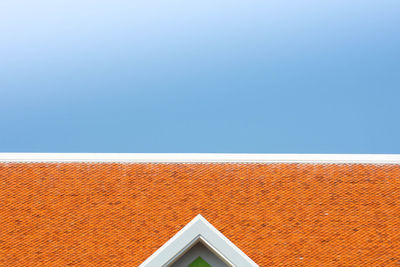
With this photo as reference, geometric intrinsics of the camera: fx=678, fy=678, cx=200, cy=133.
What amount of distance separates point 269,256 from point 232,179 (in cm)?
362

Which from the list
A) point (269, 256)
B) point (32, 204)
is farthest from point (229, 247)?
point (32, 204)

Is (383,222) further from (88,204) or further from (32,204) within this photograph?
(32,204)

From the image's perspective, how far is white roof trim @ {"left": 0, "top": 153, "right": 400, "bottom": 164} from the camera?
26734mm

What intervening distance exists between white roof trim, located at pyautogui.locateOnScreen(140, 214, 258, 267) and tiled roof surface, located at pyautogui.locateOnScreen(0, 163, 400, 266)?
8.97m

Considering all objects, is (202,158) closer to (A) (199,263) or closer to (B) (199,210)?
(B) (199,210)

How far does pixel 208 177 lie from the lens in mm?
26578

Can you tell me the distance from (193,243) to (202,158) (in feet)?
37.9

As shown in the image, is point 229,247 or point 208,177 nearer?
point 229,247

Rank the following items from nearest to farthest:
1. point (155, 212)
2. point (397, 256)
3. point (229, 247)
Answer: point (229, 247)
point (397, 256)
point (155, 212)

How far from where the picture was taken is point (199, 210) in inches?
1012

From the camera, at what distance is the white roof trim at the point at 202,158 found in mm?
26734

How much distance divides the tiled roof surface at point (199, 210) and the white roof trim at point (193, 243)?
29.4ft

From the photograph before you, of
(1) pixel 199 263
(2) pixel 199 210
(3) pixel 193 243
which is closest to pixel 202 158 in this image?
(2) pixel 199 210

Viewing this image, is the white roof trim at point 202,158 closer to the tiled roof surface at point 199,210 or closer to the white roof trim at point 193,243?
the tiled roof surface at point 199,210
